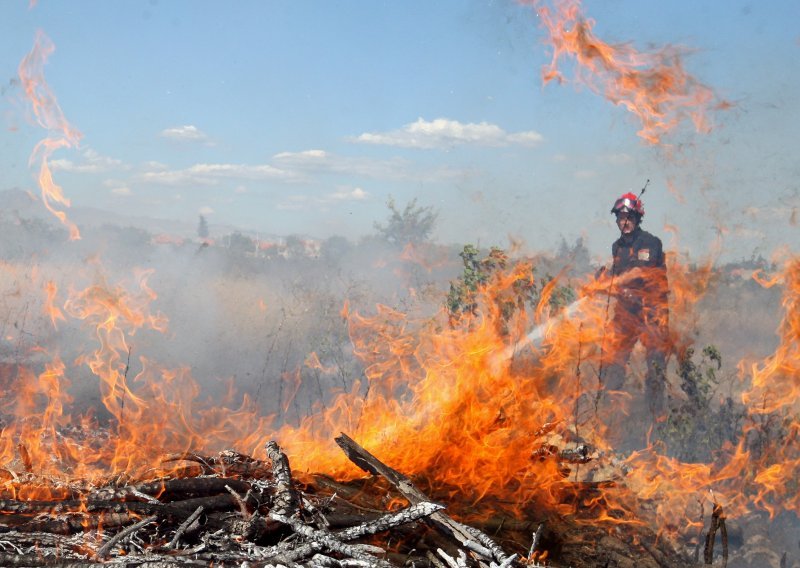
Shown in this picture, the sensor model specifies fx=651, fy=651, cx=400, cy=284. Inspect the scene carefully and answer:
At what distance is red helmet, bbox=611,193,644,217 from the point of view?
9.55 metres

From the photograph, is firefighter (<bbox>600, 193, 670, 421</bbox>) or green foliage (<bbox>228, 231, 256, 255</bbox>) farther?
green foliage (<bbox>228, 231, 256, 255</bbox>)

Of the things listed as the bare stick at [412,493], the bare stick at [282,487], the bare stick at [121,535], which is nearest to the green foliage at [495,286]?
the bare stick at [412,493]

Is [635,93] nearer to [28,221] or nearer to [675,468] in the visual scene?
[675,468]

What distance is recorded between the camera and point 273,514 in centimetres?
334

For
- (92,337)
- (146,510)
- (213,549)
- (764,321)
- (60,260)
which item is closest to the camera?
(213,549)

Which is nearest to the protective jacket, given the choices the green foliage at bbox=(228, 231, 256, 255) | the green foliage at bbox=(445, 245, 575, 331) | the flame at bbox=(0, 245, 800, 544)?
the flame at bbox=(0, 245, 800, 544)

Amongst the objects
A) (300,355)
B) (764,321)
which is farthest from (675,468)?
(764,321)

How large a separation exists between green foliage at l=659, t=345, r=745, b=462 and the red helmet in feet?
7.04

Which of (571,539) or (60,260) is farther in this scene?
(60,260)

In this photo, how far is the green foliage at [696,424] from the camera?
864 cm

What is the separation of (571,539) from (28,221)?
19.6 meters

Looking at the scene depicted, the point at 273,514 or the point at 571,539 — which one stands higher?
the point at 273,514

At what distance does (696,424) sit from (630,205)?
322 centimetres

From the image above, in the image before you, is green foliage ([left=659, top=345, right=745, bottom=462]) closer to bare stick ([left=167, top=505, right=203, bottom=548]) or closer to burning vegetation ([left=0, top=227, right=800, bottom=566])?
burning vegetation ([left=0, top=227, right=800, bottom=566])
